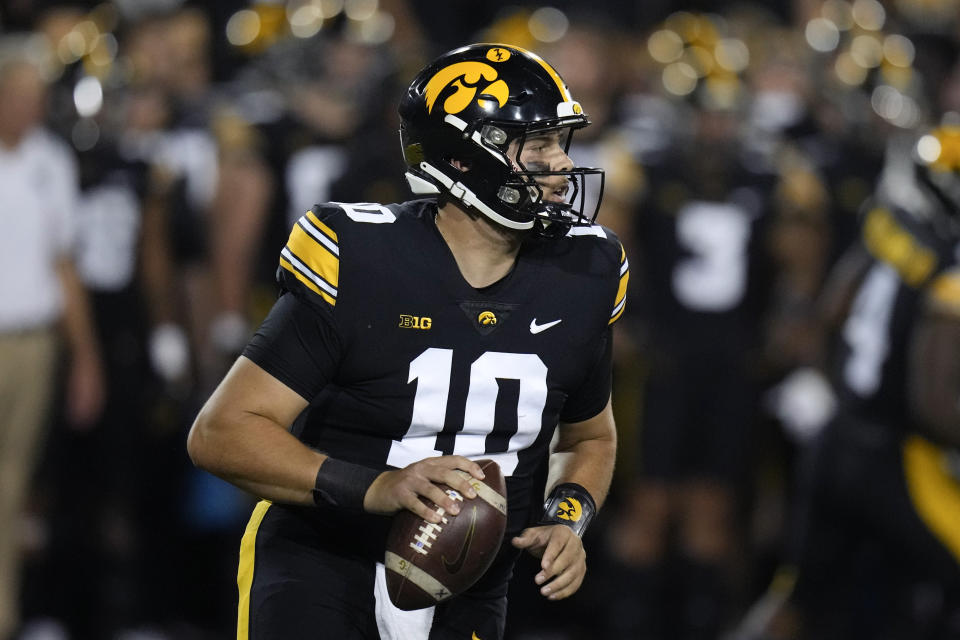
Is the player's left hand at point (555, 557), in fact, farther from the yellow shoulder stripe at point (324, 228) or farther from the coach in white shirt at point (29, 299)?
the coach in white shirt at point (29, 299)

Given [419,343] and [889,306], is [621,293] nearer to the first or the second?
[419,343]

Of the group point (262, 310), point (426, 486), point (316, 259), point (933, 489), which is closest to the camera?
point (426, 486)

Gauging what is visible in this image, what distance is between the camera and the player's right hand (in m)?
2.99

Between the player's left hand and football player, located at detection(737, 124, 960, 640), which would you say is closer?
the player's left hand

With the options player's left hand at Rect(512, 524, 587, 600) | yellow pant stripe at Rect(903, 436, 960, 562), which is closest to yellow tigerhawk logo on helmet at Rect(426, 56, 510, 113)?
player's left hand at Rect(512, 524, 587, 600)

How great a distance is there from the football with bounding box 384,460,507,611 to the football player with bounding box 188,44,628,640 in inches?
3.2

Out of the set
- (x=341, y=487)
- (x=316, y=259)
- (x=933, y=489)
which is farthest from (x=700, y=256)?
(x=341, y=487)

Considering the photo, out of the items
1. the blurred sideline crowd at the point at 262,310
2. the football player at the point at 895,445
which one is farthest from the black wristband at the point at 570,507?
the blurred sideline crowd at the point at 262,310

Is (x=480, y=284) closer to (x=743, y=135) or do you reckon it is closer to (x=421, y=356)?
(x=421, y=356)

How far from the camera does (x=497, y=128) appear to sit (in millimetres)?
3309

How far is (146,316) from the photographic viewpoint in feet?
23.5

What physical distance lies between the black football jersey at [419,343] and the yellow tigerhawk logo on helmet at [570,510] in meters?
0.14

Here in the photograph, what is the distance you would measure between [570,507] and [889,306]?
2.38m

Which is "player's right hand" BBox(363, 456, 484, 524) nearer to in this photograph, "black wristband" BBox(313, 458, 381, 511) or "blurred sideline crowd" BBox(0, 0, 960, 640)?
"black wristband" BBox(313, 458, 381, 511)
